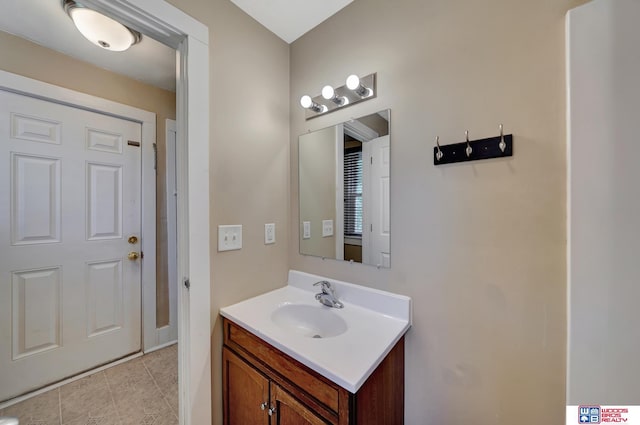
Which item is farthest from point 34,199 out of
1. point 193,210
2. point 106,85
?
point 193,210

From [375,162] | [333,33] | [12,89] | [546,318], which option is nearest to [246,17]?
[333,33]

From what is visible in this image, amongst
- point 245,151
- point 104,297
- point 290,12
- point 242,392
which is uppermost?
point 290,12

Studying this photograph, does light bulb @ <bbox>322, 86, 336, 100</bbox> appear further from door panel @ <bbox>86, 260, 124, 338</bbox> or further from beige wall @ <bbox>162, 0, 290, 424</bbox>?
door panel @ <bbox>86, 260, 124, 338</bbox>

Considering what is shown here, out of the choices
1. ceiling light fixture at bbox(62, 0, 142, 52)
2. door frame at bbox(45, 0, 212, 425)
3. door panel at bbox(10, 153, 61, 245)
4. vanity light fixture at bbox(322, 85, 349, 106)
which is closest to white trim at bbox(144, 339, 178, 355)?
door panel at bbox(10, 153, 61, 245)

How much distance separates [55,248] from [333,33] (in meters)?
2.35

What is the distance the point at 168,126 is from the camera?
215 cm

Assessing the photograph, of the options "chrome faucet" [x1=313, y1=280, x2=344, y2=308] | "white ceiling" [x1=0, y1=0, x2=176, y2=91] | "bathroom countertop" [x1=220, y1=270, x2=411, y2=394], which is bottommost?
"bathroom countertop" [x1=220, y1=270, x2=411, y2=394]

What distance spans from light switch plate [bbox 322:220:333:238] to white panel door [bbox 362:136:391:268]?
219mm

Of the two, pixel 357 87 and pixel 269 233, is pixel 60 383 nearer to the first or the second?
pixel 269 233

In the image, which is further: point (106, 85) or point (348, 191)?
point (106, 85)

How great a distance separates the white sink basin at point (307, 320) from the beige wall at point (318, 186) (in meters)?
0.31

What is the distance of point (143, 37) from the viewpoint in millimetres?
1491

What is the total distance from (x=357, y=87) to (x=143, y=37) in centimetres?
145

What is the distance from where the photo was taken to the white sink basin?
117 centimetres
